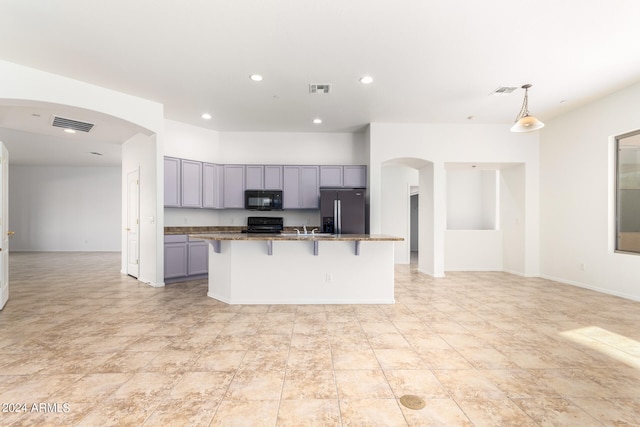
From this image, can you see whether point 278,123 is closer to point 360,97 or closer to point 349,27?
point 360,97

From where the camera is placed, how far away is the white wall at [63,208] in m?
10.1

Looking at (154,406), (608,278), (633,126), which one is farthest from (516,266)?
(154,406)

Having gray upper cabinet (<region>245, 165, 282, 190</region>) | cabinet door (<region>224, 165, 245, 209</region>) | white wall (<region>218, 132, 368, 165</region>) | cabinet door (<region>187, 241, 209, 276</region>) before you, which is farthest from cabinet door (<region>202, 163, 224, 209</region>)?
cabinet door (<region>187, 241, 209, 276</region>)

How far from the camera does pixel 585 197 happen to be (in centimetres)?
499

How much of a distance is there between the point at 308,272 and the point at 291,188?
2.69m

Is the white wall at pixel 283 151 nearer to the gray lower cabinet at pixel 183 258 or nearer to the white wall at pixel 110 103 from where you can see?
the gray lower cabinet at pixel 183 258

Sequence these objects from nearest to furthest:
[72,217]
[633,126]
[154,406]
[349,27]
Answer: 1. [154,406]
2. [349,27]
3. [633,126]
4. [72,217]

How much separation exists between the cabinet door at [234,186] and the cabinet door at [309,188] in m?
1.32

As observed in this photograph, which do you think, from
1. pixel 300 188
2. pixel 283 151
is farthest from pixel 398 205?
pixel 283 151

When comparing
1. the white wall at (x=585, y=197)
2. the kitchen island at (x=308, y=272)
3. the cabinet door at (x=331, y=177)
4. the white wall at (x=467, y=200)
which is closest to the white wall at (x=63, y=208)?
the cabinet door at (x=331, y=177)

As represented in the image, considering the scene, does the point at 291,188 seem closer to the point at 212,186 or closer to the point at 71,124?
the point at 212,186

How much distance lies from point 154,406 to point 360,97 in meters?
4.57

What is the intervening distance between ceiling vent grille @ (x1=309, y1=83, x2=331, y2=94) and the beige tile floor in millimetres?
3201

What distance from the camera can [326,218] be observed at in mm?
5918
